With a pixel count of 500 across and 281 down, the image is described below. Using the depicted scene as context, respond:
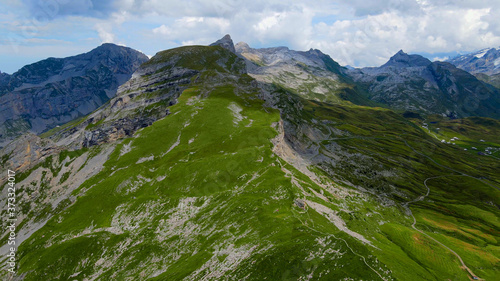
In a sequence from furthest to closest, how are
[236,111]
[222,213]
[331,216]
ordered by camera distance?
[236,111] < [331,216] < [222,213]

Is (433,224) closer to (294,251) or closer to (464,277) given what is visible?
(464,277)

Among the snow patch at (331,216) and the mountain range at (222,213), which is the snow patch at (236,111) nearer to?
the mountain range at (222,213)

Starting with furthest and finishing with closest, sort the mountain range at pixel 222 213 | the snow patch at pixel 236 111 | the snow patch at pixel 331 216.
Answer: the snow patch at pixel 236 111 → the snow patch at pixel 331 216 → the mountain range at pixel 222 213

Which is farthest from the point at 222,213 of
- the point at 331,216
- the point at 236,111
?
the point at 236,111

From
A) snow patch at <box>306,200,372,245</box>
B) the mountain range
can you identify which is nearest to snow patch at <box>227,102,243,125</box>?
the mountain range

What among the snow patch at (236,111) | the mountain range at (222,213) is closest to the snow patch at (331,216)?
the mountain range at (222,213)

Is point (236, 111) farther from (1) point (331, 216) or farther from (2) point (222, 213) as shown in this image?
(1) point (331, 216)

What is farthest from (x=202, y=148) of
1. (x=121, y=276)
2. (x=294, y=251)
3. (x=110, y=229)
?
(x=294, y=251)

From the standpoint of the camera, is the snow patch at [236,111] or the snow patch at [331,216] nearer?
the snow patch at [331,216]

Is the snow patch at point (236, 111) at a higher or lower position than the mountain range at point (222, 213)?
higher

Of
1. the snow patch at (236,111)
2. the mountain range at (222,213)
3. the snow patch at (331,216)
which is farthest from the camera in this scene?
the snow patch at (236,111)

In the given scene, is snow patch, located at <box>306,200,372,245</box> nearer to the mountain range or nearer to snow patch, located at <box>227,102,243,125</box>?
the mountain range
